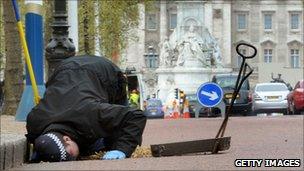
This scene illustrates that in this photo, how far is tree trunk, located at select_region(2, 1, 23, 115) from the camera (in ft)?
78.9

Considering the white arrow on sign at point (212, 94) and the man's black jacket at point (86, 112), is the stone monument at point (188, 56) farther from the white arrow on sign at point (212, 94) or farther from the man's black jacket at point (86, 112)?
the man's black jacket at point (86, 112)

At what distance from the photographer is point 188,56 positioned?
49750mm

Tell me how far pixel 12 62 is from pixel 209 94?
614 cm

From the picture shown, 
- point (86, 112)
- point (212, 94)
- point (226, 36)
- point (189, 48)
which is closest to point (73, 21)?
point (212, 94)

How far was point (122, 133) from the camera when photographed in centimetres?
741

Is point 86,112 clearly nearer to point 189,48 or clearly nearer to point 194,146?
point 194,146

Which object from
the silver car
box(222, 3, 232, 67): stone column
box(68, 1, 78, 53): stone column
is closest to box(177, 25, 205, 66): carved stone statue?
the silver car

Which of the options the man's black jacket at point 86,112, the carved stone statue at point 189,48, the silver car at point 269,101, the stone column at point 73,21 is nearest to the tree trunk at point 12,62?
the stone column at point 73,21

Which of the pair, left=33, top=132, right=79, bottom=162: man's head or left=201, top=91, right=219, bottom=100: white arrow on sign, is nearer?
left=33, top=132, right=79, bottom=162: man's head

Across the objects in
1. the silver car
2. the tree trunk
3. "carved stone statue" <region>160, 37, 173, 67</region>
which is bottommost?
the silver car

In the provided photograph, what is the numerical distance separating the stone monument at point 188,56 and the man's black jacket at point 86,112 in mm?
40601

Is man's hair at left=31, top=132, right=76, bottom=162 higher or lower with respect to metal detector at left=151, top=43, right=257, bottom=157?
higher

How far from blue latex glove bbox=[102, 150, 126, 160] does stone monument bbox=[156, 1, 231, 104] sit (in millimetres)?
41018

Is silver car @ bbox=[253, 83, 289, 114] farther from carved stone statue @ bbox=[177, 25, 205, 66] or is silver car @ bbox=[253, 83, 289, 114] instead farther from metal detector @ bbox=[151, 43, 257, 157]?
metal detector @ bbox=[151, 43, 257, 157]
